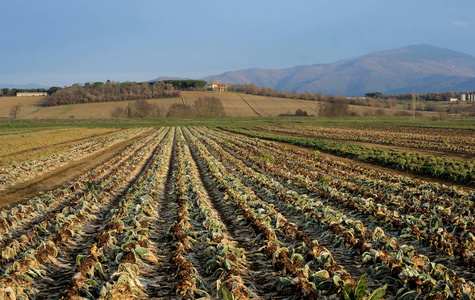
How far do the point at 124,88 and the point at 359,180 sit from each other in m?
144

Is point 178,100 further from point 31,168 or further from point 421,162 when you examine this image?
point 421,162

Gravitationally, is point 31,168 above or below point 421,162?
below

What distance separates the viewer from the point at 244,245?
7.95 meters

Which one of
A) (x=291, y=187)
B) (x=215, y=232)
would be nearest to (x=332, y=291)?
(x=215, y=232)

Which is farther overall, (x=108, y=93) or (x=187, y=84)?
(x=187, y=84)

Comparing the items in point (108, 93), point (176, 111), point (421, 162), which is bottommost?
point (421, 162)

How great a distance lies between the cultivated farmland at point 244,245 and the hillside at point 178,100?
332 feet

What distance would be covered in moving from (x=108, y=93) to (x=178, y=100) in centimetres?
3031

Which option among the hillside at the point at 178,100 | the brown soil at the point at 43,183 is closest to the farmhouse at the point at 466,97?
the hillside at the point at 178,100

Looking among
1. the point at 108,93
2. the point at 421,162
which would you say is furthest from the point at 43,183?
the point at 108,93

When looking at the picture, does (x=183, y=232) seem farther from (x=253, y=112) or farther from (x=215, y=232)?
(x=253, y=112)

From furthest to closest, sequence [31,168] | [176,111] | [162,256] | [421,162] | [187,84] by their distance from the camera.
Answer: [187,84], [176,111], [31,168], [421,162], [162,256]

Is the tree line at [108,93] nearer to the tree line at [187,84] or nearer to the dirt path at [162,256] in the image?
the tree line at [187,84]

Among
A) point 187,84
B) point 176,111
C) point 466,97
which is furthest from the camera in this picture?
point 187,84
